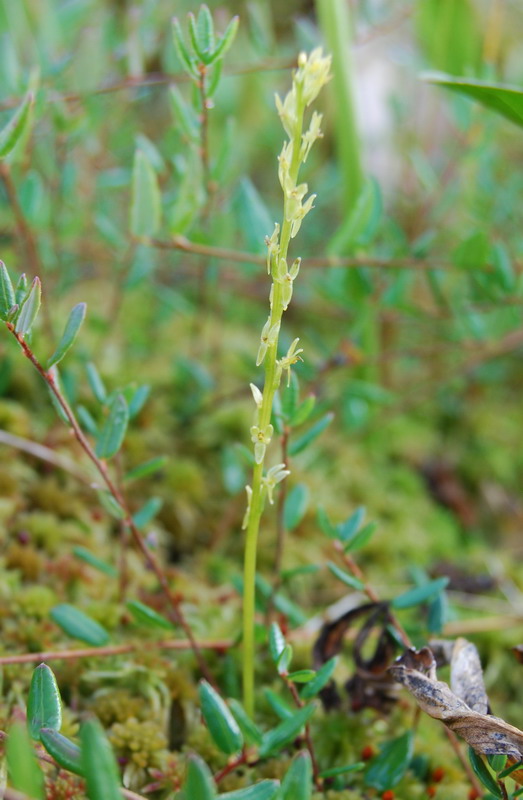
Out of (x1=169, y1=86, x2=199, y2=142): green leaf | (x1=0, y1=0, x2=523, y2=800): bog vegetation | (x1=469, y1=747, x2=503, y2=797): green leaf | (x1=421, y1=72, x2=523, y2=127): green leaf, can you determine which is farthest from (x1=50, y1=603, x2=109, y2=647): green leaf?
(x1=421, y1=72, x2=523, y2=127): green leaf

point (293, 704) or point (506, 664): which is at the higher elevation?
point (293, 704)

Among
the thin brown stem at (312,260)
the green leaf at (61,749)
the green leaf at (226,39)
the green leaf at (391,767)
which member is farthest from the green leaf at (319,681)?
the green leaf at (226,39)

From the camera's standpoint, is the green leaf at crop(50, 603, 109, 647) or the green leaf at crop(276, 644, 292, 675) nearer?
the green leaf at crop(276, 644, 292, 675)

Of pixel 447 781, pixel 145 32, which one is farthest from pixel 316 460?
pixel 145 32

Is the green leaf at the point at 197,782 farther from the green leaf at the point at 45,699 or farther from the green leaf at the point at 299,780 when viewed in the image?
the green leaf at the point at 45,699

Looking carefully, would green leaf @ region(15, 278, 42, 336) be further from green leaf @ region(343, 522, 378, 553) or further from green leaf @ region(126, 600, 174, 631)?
green leaf @ region(343, 522, 378, 553)

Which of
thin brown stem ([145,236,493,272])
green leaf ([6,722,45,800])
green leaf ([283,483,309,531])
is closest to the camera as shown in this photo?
green leaf ([6,722,45,800])

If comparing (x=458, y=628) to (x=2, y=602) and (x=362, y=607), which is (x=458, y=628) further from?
(x=2, y=602)
